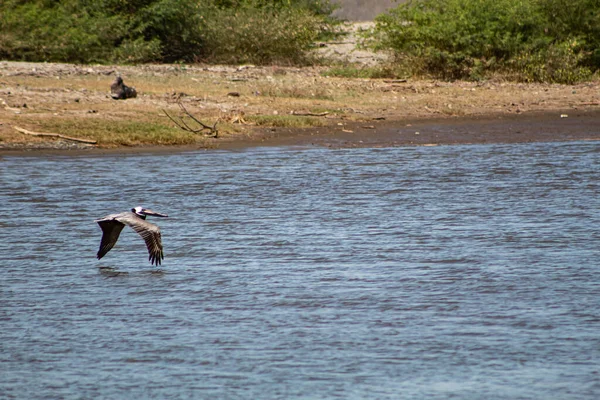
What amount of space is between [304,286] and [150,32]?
68.8 ft

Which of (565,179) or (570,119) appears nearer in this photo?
(565,179)

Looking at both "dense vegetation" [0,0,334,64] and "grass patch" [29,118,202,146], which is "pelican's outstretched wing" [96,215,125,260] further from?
"dense vegetation" [0,0,334,64]

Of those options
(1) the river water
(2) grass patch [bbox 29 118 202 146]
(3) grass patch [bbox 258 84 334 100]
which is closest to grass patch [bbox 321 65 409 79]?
(3) grass patch [bbox 258 84 334 100]

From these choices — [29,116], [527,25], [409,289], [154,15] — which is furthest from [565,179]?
[154,15]

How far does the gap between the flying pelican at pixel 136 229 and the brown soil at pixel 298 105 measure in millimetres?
7458

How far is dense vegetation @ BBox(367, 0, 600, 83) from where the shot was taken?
24.3 m

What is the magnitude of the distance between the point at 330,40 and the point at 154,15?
6319 mm

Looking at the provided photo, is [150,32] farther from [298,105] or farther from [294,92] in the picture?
[298,105]

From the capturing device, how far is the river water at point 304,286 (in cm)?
617

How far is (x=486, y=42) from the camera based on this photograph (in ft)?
79.6

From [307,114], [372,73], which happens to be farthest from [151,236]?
[372,73]

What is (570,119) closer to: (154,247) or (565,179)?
(565,179)

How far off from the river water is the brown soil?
2704mm

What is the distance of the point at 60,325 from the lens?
7.29 m
